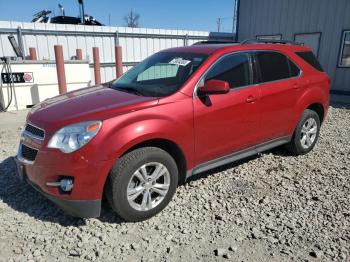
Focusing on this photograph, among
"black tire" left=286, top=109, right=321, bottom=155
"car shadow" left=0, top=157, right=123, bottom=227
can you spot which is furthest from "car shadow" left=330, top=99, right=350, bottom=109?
"car shadow" left=0, top=157, right=123, bottom=227

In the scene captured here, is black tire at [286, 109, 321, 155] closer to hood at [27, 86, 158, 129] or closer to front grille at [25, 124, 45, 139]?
hood at [27, 86, 158, 129]

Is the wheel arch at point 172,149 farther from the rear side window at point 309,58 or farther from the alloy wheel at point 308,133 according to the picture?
the rear side window at point 309,58

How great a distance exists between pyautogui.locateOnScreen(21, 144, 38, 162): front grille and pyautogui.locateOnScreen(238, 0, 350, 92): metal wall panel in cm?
1095

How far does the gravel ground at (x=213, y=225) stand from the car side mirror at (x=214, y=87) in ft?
4.08

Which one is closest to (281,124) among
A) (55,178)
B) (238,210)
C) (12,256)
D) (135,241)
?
(238,210)

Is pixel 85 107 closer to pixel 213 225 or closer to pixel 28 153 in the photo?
pixel 28 153

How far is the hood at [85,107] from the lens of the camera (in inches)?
114

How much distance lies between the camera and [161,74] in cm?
395

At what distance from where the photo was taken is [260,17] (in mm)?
13203

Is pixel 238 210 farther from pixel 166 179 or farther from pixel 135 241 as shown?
pixel 135 241

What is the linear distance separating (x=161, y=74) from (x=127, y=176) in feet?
5.19

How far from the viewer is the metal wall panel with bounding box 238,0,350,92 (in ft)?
35.3

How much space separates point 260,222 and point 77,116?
212 centimetres

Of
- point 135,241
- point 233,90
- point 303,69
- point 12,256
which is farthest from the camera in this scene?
point 303,69
